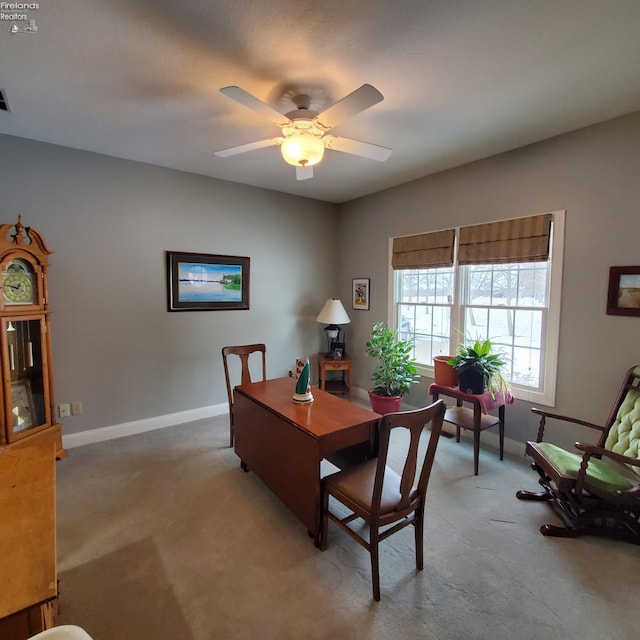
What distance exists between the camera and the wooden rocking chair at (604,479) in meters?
1.96

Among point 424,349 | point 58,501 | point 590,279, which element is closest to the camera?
point 58,501

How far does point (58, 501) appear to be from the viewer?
2.37m

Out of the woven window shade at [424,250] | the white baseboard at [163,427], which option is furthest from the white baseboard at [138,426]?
the woven window shade at [424,250]

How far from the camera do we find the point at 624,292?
8.14ft

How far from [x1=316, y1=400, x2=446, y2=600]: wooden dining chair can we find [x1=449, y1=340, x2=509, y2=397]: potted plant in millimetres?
1301

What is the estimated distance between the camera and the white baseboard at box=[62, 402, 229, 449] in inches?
126

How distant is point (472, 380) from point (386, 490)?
1480 mm

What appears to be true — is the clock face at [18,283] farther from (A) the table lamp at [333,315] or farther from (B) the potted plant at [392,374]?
(B) the potted plant at [392,374]

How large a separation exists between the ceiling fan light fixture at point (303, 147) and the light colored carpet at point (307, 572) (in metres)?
2.25

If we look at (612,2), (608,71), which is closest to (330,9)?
(612,2)

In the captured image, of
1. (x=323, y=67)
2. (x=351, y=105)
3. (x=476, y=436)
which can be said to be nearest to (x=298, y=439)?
(x=476, y=436)

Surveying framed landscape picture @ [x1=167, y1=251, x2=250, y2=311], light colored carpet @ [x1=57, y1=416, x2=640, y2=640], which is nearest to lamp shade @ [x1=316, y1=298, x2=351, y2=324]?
framed landscape picture @ [x1=167, y1=251, x2=250, y2=311]

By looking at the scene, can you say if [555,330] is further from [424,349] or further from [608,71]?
[608,71]

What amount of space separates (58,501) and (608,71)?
14.1 ft
